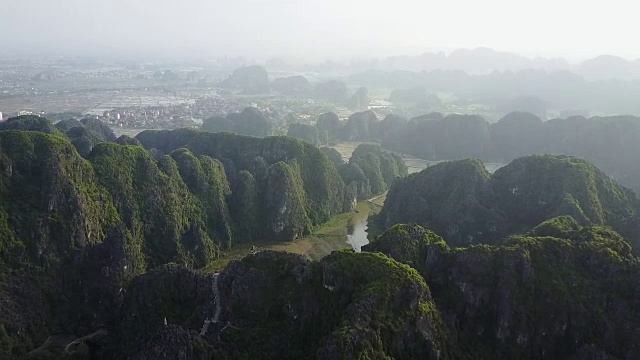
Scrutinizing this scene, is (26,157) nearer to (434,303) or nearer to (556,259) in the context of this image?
(434,303)

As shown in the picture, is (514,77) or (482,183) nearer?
(482,183)

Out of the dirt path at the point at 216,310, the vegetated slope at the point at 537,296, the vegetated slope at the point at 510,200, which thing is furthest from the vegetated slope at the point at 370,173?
the dirt path at the point at 216,310

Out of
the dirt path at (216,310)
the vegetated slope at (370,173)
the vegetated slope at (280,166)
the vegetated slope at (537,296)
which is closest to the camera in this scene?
the dirt path at (216,310)

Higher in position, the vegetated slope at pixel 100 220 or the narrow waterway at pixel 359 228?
the vegetated slope at pixel 100 220

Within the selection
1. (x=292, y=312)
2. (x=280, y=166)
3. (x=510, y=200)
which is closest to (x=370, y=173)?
(x=280, y=166)

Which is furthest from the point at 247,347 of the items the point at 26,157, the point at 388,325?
the point at 26,157

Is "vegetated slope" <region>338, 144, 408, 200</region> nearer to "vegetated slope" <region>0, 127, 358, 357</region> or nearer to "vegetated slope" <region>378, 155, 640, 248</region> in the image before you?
"vegetated slope" <region>378, 155, 640, 248</region>

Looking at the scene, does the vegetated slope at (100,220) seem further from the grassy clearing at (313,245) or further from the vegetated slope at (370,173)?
the vegetated slope at (370,173)
